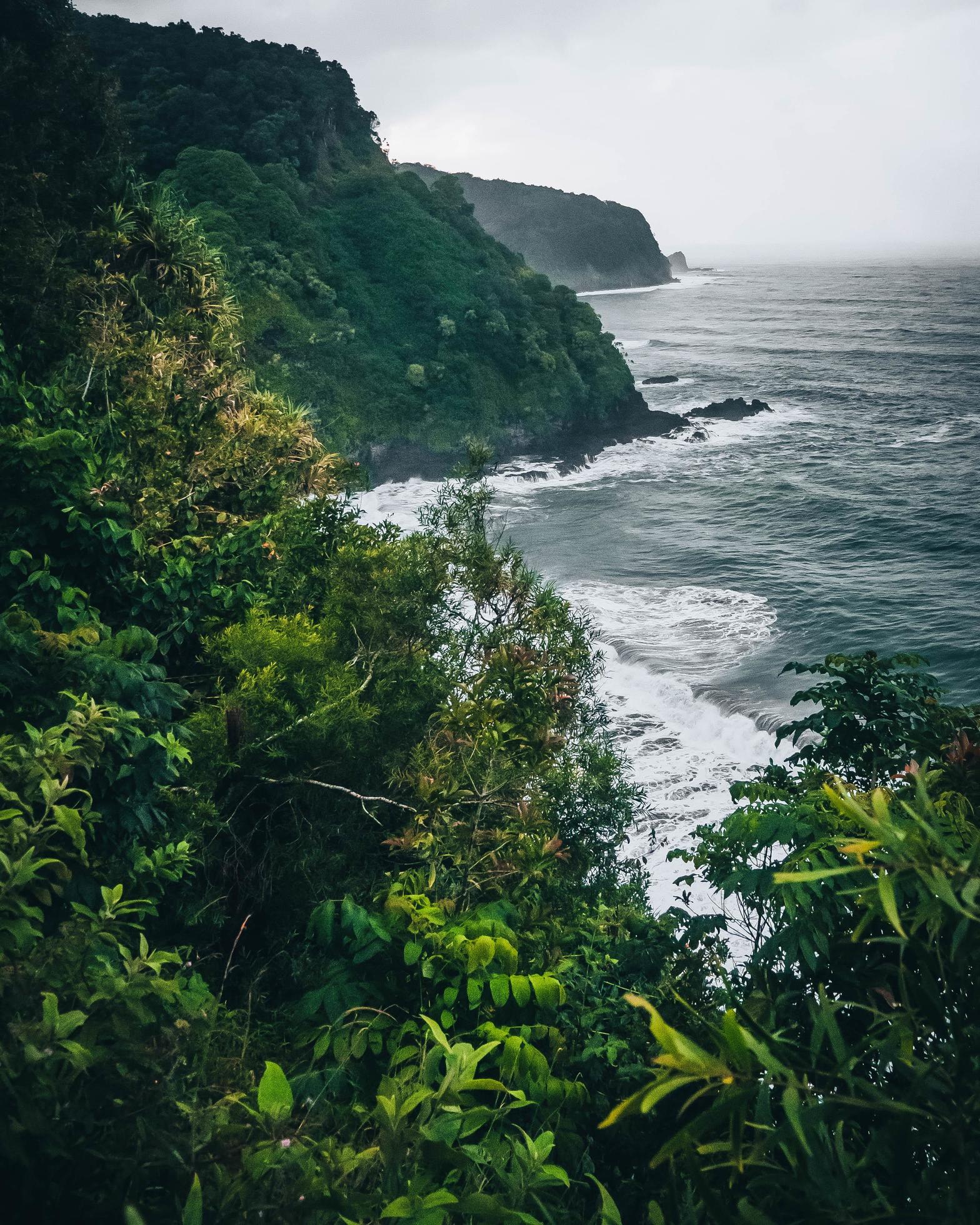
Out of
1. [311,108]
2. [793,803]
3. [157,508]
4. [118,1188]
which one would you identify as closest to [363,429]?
[311,108]

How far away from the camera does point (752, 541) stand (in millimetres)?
24953

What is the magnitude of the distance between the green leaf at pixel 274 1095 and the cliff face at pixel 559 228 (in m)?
104

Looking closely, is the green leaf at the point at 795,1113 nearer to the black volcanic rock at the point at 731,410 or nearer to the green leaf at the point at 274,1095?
the green leaf at the point at 274,1095

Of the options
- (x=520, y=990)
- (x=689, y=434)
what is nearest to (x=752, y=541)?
(x=689, y=434)

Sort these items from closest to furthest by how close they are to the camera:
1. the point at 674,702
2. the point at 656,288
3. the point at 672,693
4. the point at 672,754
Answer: the point at 672,754 → the point at 674,702 → the point at 672,693 → the point at 656,288

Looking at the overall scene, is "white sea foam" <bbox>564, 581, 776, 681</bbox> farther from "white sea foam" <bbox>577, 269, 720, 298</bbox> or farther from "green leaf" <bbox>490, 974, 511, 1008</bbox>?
"white sea foam" <bbox>577, 269, 720, 298</bbox>

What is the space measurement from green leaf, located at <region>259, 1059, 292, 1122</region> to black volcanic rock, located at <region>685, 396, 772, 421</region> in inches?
1620

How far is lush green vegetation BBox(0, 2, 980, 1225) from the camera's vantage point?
1.72 meters

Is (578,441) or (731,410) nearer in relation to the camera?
(578,441)

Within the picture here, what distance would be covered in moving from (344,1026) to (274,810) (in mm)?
2907

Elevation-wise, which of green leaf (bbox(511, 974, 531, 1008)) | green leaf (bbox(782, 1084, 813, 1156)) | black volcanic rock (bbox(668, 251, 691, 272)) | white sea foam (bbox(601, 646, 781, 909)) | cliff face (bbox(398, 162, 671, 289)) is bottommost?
white sea foam (bbox(601, 646, 781, 909))

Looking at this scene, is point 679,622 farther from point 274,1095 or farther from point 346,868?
point 274,1095

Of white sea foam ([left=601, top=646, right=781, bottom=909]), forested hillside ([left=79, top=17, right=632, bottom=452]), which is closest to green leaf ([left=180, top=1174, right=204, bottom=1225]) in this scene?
white sea foam ([left=601, top=646, right=781, bottom=909])

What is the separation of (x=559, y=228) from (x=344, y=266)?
7159 cm
